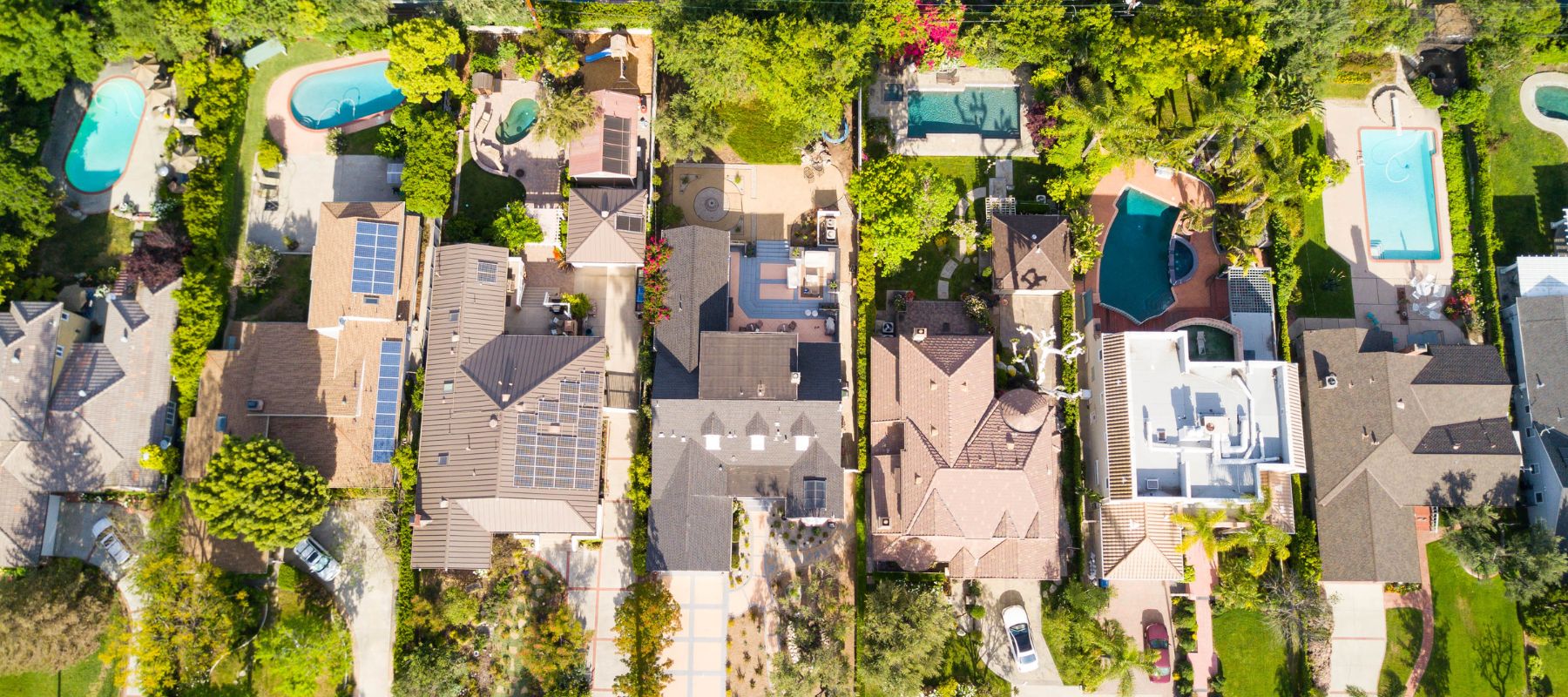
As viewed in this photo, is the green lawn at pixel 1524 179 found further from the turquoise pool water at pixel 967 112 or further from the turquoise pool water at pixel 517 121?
the turquoise pool water at pixel 517 121

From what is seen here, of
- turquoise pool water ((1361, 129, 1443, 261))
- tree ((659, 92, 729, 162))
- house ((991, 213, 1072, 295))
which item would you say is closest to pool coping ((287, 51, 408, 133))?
tree ((659, 92, 729, 162))

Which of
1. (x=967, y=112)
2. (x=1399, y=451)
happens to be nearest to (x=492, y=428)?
(x=967, y=112)

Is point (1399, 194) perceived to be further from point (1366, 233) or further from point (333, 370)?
point (333, 370)

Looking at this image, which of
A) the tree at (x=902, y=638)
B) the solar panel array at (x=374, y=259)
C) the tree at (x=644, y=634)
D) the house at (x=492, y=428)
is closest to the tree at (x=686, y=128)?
the house at (x=492, y=428)

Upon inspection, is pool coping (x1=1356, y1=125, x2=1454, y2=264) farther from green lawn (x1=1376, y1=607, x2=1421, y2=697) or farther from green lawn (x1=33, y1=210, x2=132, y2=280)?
green lawn (x1=33, y1=210, x2=132, y2=280)

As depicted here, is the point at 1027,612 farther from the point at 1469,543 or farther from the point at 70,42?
the point at 70,42

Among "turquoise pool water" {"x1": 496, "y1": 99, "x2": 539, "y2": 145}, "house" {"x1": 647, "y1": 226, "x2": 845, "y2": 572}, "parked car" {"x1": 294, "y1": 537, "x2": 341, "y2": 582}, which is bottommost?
"parked car" {"x1": 294, "y1": 537, "x2": 341, "y2": 582}
